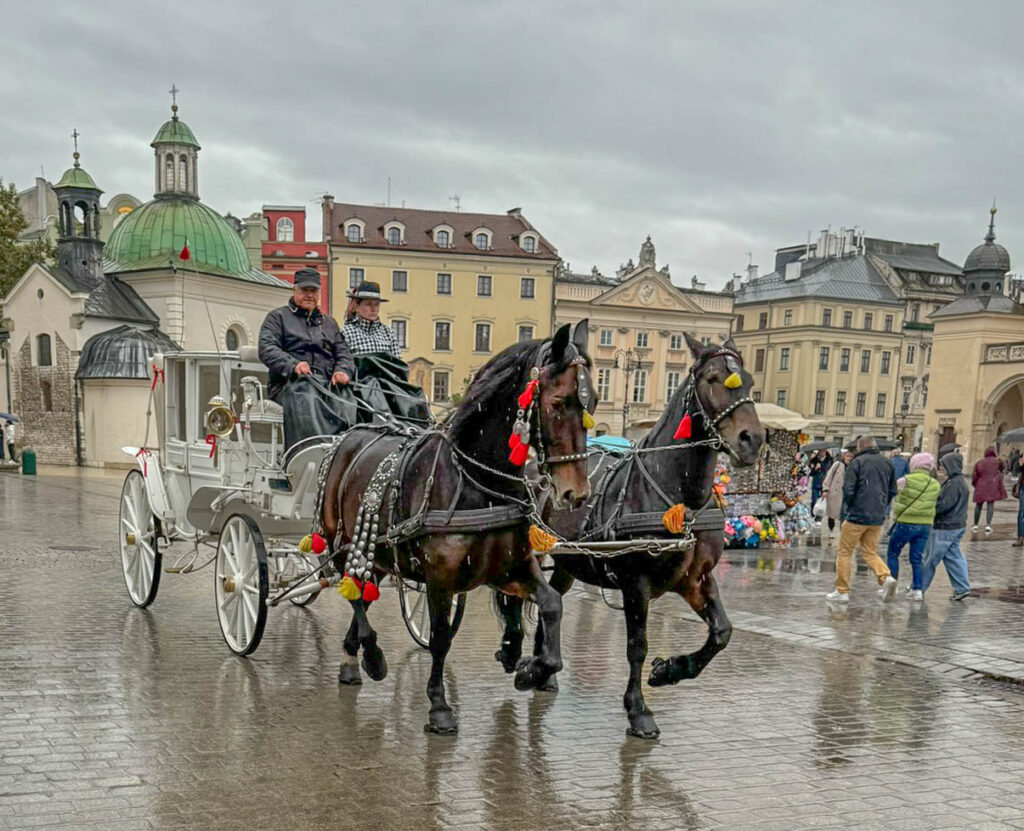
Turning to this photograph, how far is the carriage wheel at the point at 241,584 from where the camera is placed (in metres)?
6.77

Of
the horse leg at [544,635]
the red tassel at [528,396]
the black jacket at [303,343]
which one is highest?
the black jacket at [303,343]

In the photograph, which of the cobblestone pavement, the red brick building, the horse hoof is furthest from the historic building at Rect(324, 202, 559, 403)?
the horse hoof

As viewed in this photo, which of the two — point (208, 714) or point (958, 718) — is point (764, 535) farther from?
point (208, 714)

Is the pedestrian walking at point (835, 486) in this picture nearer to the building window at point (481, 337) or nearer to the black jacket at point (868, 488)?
the black jacket at point (868, 488)

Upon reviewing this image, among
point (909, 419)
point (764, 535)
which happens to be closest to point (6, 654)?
point (764, 535)

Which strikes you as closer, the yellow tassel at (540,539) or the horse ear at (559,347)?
the horse ear at (559,347)

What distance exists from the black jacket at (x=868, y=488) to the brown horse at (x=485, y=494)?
20.9 feet

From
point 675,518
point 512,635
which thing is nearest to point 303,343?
point 512,635

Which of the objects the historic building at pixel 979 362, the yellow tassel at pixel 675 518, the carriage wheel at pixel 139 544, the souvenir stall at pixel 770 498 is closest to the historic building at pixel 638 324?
the historic building at pixel 979 362

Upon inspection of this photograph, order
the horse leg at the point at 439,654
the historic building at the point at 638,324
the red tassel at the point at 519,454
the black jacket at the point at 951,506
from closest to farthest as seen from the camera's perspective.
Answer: the red tassel at the point at 519,454 → the horse leg at the point at 439,654 → the black jacket at the point at 951,506 → the historic building at the point at 638,324

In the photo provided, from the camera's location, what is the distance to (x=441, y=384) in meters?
54.3

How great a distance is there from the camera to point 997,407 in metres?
48.2

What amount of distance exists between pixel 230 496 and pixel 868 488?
23.6ft

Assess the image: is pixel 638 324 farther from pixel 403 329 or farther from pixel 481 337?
pixel 403 329
